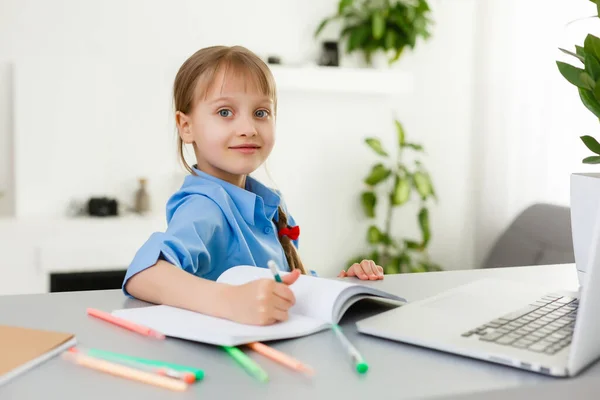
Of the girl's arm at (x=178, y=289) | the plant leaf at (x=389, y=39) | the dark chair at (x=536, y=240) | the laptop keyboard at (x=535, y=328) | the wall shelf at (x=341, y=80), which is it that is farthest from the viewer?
the plant leaf at (x=389, y=39)

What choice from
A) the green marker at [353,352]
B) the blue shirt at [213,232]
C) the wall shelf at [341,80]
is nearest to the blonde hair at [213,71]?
the blue shirt at [213,232]

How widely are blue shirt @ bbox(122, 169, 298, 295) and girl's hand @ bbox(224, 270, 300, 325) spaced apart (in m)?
0.18

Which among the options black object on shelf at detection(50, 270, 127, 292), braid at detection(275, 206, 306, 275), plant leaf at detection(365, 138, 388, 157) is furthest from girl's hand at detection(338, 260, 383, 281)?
plant leaf at detection(365, 138, 388, 157)

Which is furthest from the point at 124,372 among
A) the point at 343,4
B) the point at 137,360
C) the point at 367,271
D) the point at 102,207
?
the point at 343,4

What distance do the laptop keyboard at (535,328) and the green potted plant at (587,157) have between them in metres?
0.07

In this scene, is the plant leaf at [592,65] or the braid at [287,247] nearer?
the plant leaf at [592,65]

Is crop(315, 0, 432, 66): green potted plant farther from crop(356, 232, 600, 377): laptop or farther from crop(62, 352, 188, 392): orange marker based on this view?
crop(62, 352, 188, 392): orange marker

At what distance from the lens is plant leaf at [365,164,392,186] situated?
3654 mm

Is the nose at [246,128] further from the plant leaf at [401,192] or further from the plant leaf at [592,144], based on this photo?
the plant leaf at [401,192]

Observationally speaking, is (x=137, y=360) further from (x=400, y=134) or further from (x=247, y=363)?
(x=400, y=134)

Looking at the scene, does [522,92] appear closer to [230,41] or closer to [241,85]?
[230,41]

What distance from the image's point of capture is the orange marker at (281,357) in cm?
69

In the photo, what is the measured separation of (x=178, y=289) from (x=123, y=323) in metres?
0.09

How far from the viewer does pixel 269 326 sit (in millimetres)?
810
